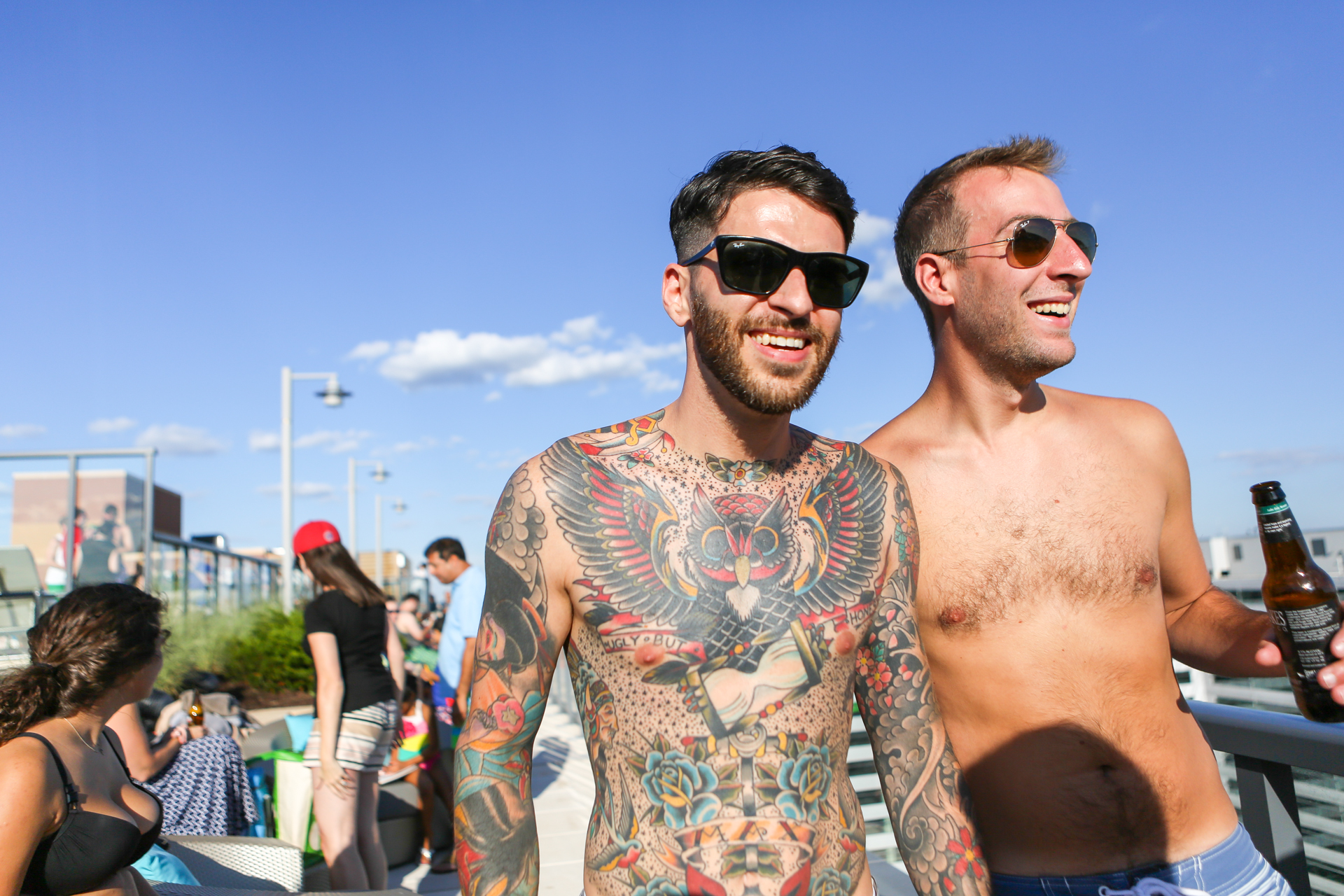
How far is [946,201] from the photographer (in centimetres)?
254

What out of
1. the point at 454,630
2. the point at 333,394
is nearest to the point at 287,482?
the point at 333,394

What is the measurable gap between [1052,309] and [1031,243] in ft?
0.59

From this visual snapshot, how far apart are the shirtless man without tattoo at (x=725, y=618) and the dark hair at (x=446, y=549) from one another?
5.67m

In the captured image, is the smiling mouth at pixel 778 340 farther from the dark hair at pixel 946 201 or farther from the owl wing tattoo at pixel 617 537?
the dark hair at pixel 946 201

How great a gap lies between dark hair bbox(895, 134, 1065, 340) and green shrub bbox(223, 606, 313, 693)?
1049 centimetres

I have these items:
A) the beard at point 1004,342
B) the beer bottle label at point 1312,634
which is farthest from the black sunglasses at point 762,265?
the beer bottle label at point 1312,634

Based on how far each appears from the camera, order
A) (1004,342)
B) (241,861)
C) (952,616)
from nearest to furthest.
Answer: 1. (952,616)
2. (1004,342)
3. (241,861)

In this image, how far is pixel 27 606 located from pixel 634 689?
288 inches

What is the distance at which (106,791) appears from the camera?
9.25 feet

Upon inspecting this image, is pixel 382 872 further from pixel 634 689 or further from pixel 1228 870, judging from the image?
pixel 1228 870

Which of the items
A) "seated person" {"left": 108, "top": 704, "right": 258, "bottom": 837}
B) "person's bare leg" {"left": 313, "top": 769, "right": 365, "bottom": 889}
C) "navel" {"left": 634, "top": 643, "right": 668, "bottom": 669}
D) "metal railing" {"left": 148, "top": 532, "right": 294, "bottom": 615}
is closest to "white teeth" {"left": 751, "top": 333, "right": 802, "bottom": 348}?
"navel" {"left": 634, "top": 643, "right": 668, "bottom": 669}

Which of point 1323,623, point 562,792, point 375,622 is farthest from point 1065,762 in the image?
point 562,792

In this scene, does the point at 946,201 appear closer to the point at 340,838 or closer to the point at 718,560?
the point at 718,560

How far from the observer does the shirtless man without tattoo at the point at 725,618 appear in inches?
65.3
